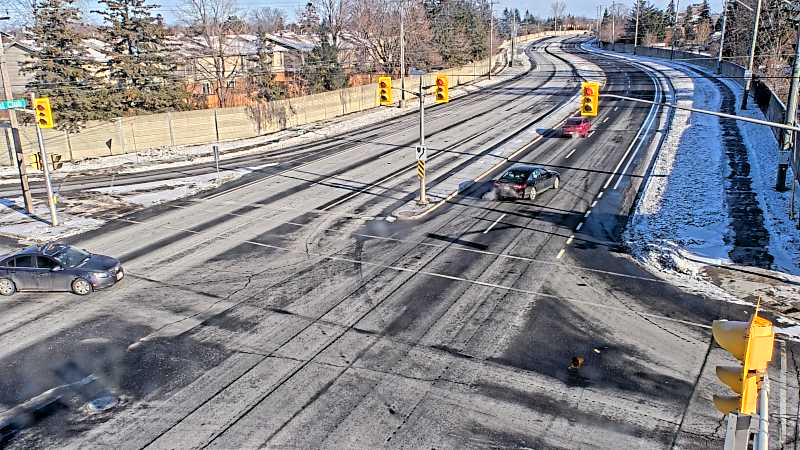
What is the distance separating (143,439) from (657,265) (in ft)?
58.0

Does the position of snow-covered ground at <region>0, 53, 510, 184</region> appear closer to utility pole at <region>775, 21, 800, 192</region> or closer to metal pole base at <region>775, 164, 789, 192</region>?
utility pole at <region>775, 21, 800, 192</region>

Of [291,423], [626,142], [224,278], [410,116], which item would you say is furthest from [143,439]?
[410,116]

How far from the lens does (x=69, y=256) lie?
69.7 feet

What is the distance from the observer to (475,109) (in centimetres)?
6006

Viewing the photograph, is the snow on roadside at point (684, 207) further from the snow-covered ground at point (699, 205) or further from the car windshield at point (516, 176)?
the car windshield at point (516, 176)

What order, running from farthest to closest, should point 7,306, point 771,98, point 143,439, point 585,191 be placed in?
point 771,98 → point 585,191 → point 7,306 → point 143,439

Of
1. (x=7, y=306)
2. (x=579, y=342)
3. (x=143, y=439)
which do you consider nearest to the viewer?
(x=143, y=439)

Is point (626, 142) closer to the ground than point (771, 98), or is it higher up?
closer to the ground

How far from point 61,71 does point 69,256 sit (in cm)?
3224

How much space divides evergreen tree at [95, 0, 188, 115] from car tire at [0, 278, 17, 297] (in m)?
30.8

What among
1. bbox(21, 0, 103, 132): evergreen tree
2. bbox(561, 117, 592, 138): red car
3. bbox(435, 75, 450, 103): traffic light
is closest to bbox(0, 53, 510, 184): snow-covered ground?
bbox(21, 0, 103, 132): evergreen tree

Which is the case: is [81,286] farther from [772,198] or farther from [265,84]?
[265,84]

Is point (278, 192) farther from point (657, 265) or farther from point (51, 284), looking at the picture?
point (657, 265)

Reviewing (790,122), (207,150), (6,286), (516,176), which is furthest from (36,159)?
(790,122)
